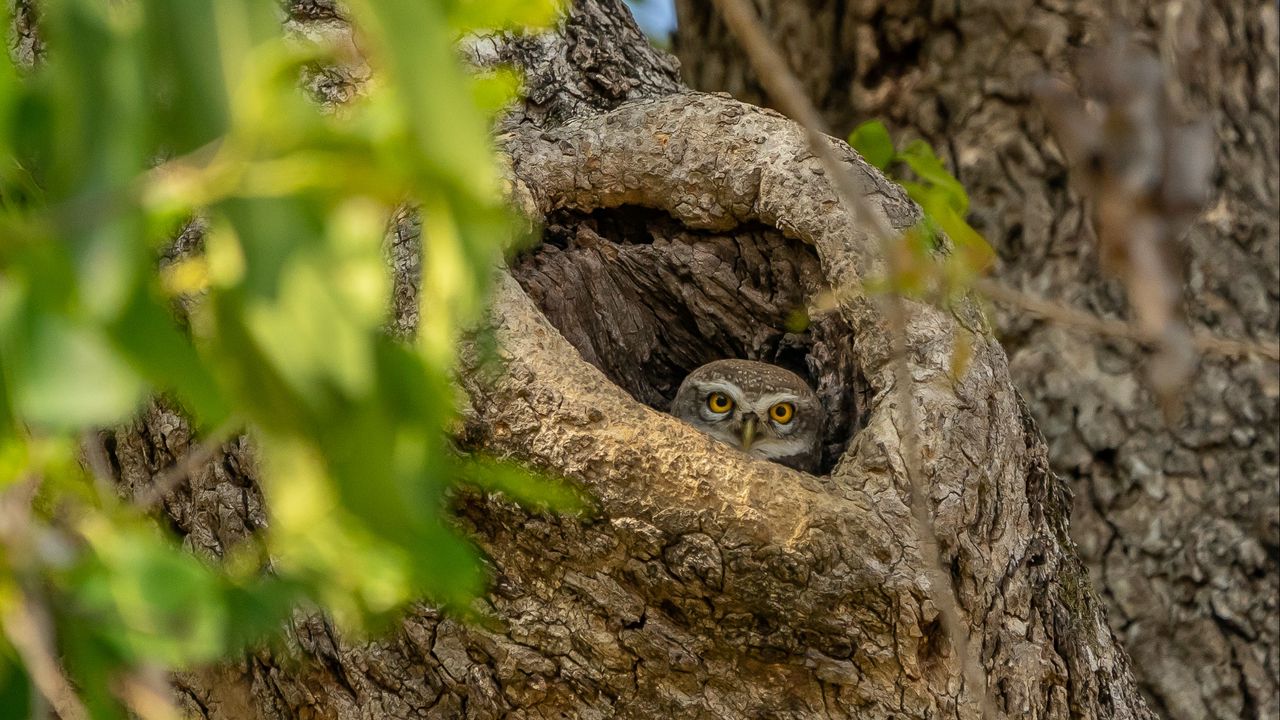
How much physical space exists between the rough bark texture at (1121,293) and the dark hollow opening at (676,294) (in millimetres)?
869

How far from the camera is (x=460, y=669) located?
243cm

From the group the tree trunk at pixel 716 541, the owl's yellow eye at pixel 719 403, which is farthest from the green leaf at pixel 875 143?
the owl's yellow eye at pixel 719 403

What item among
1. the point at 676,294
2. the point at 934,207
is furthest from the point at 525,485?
the point at 676,294

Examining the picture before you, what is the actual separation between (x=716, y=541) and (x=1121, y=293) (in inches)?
82.6

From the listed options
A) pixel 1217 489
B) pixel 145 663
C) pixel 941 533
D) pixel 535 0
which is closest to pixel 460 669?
pixel 941 533

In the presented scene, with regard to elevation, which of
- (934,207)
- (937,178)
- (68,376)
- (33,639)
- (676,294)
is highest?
(937,178)

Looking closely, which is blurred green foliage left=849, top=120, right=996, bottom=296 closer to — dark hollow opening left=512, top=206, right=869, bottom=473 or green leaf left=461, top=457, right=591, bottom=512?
dark hollow opening left=512, top=206, right=869, bottom=473

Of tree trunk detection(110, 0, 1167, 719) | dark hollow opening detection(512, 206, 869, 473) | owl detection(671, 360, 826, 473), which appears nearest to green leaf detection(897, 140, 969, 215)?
dark hollow opening detection(512, 206, 869, 473)

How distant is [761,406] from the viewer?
3.62m

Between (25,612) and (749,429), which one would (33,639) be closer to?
(25,612)

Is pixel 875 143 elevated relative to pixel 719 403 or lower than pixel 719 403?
elevated

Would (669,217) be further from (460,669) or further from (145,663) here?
(145,663)

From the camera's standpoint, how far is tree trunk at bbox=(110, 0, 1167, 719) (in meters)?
2.31

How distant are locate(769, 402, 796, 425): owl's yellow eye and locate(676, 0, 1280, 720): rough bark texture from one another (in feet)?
2.47
